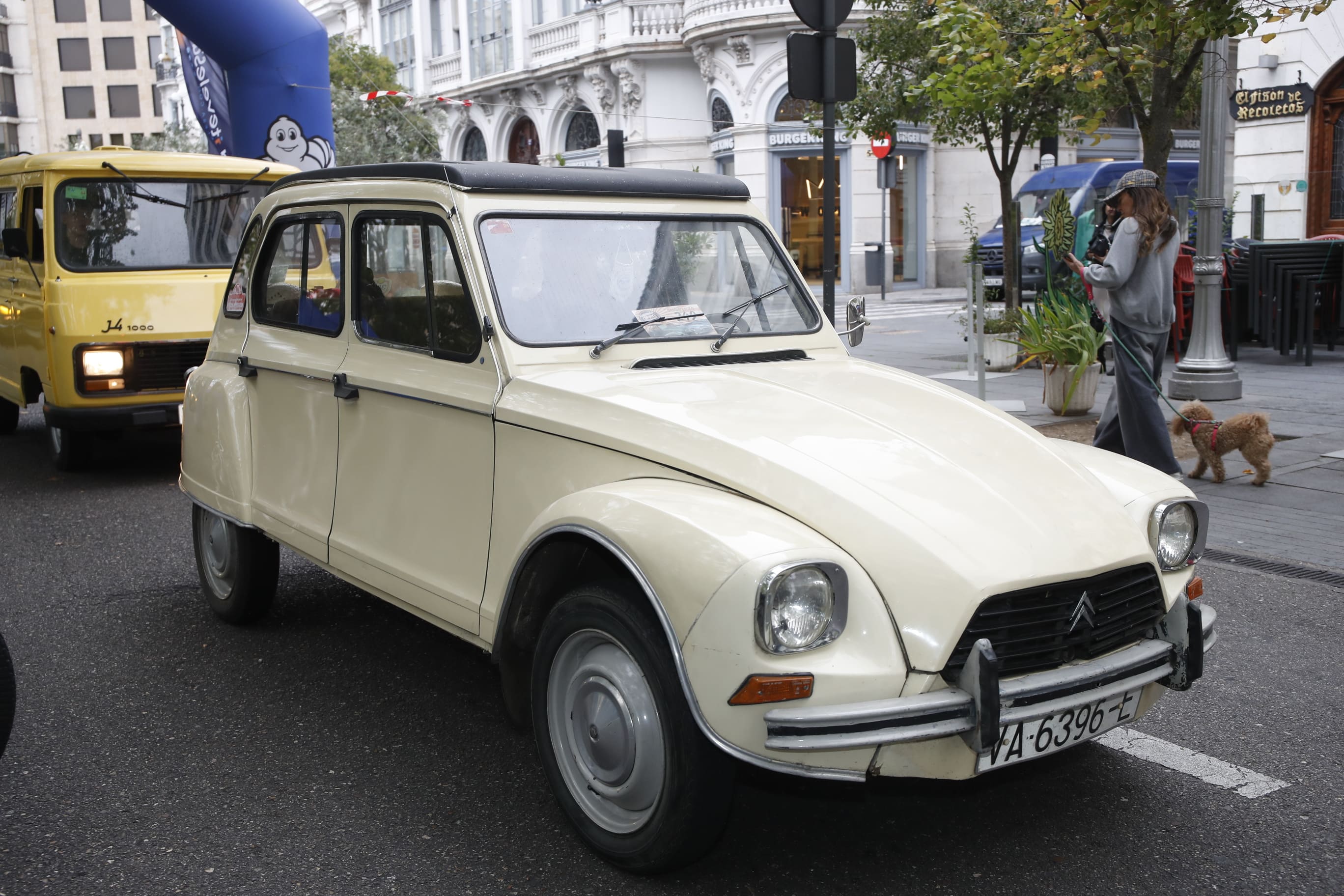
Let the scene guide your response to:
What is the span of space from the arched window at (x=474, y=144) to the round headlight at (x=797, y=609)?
141 feet

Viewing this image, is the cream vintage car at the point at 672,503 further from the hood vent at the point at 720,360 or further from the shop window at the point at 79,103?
the shop window at the point at 79,103

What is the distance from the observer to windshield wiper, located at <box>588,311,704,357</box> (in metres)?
3.88

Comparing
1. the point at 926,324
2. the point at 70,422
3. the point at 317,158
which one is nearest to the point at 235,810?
the point at 70,422

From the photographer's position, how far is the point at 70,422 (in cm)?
851

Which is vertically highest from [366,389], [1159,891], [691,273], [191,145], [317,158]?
[191,145]

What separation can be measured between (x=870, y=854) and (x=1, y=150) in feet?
278

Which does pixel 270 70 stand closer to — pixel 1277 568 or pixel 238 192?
pixel 238 192

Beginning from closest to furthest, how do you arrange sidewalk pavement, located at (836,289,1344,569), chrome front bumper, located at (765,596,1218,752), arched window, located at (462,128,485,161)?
1. chrome front bumper, located at (765,596,1218,752)
2. sidewalk pavement, located at (836,289,1344,569)
3. arched window, located at (462,128,485,161)

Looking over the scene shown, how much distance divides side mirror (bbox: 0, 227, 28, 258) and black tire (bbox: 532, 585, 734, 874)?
23.4 ft

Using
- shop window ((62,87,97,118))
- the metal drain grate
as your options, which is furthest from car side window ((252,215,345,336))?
shop window ((62,87,97,118))

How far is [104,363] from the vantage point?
28.0 feet

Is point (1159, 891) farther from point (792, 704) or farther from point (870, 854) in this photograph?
point (792, 704)

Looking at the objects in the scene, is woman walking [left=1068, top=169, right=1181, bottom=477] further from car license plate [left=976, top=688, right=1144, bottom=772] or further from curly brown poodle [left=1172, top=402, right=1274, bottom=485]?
→ car license plate [left=976, top=688, right=1144, bottom=772]

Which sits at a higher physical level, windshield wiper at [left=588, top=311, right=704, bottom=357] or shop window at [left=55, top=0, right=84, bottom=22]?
shop window at [left=55, top=0, right=84, bottom=22]
